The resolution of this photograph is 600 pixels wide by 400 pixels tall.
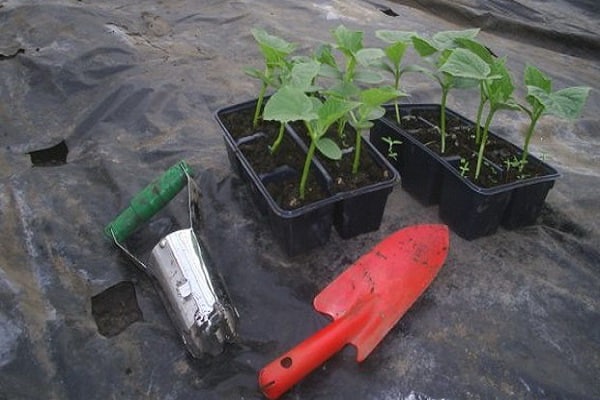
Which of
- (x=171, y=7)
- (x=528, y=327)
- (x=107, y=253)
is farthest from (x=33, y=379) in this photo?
(x=171, y=7)

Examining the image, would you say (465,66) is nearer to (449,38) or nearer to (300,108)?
(449,38)

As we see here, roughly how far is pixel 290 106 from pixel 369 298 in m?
0.46

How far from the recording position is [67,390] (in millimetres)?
875

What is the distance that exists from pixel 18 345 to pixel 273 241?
0.61 m

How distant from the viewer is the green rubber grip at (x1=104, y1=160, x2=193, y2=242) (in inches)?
43.4

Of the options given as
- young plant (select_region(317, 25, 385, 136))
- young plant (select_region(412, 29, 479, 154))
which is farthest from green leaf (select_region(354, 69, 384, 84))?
young plant (select_region(412, 29, 479, 154))

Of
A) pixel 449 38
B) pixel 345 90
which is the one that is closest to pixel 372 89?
pixel 345 90

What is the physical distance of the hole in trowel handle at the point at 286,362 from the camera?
82cm

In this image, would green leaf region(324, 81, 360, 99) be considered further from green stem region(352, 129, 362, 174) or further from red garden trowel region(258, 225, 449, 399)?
red garden trowel region(258, 225, 449, 399)

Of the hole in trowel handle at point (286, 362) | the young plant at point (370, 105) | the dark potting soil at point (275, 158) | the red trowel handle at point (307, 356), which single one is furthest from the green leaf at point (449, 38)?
the hole in trowel handle at point (286, 362)

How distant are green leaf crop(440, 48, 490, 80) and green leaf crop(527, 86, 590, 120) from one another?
4.6 inches

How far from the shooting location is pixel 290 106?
89cm

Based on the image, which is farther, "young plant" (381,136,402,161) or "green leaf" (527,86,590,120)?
"young plant" (381,136,402,161)

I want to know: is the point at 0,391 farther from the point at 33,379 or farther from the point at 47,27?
the point at 47,27
